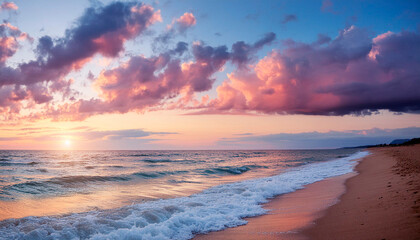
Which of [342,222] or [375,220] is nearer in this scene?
[375,220]

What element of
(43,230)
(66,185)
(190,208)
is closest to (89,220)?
(43,230)

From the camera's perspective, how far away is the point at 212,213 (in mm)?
9086

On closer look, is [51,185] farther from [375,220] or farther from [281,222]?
[375,220]

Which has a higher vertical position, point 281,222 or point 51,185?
point 281,222

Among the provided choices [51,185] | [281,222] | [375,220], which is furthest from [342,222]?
[51,185]

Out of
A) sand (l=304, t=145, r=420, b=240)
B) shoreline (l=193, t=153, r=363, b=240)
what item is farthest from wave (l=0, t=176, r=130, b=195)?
sand (l=304, t=145, r=420, b=240)

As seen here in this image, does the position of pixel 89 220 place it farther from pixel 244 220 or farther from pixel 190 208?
pixel 244 220

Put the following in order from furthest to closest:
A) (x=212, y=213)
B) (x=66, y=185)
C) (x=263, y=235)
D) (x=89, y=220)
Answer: (x=66, y=185)
(x=212, y=213)
(x=89, y=220)
(x=263, y=235)

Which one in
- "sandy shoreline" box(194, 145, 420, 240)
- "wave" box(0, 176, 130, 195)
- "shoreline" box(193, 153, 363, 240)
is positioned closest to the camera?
"sandy shoreline" box(194, 145, 420, 240)

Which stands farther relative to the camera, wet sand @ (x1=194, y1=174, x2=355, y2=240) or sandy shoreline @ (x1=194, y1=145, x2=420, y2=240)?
wet sand @ (x1=194, y1=174, x2=355, y2=240)

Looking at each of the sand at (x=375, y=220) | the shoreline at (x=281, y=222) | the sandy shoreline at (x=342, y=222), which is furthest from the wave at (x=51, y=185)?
the sand at (x=375, y=220)

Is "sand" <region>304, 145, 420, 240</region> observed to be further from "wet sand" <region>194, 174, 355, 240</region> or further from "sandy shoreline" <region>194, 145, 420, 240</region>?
"wet sand" <region>194, 174, 355, 240</region>

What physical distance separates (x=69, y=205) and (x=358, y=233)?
11004 millimetres

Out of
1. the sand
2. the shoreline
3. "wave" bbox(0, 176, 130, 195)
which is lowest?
"wave" bbox(0, 176, 130, 195)
